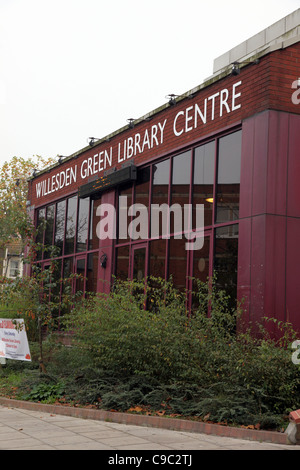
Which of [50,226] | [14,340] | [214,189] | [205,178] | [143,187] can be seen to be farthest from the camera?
[50,226]

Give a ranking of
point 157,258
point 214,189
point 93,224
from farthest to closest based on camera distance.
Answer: point 93,224
point 157,258
point 214,189

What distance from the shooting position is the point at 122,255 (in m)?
16.4

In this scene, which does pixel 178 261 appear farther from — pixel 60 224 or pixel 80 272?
pixel 60 224

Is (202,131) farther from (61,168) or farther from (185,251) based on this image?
(61,168)

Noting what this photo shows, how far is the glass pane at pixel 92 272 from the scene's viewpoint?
1786cm

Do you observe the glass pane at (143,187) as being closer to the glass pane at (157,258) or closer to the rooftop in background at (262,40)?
the glass pane at (157,258)

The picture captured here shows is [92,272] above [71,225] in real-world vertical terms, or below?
below

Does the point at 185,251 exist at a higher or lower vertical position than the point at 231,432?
higher

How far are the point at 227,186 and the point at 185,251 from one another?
1.96 metres

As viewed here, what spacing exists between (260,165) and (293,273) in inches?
81.0

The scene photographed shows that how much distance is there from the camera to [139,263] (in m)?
15.5

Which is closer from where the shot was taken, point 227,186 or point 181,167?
point 227,186

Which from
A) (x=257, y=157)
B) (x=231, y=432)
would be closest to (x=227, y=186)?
(x=257, y=157)

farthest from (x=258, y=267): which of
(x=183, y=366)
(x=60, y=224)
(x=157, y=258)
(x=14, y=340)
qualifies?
(x=60, y=224)
